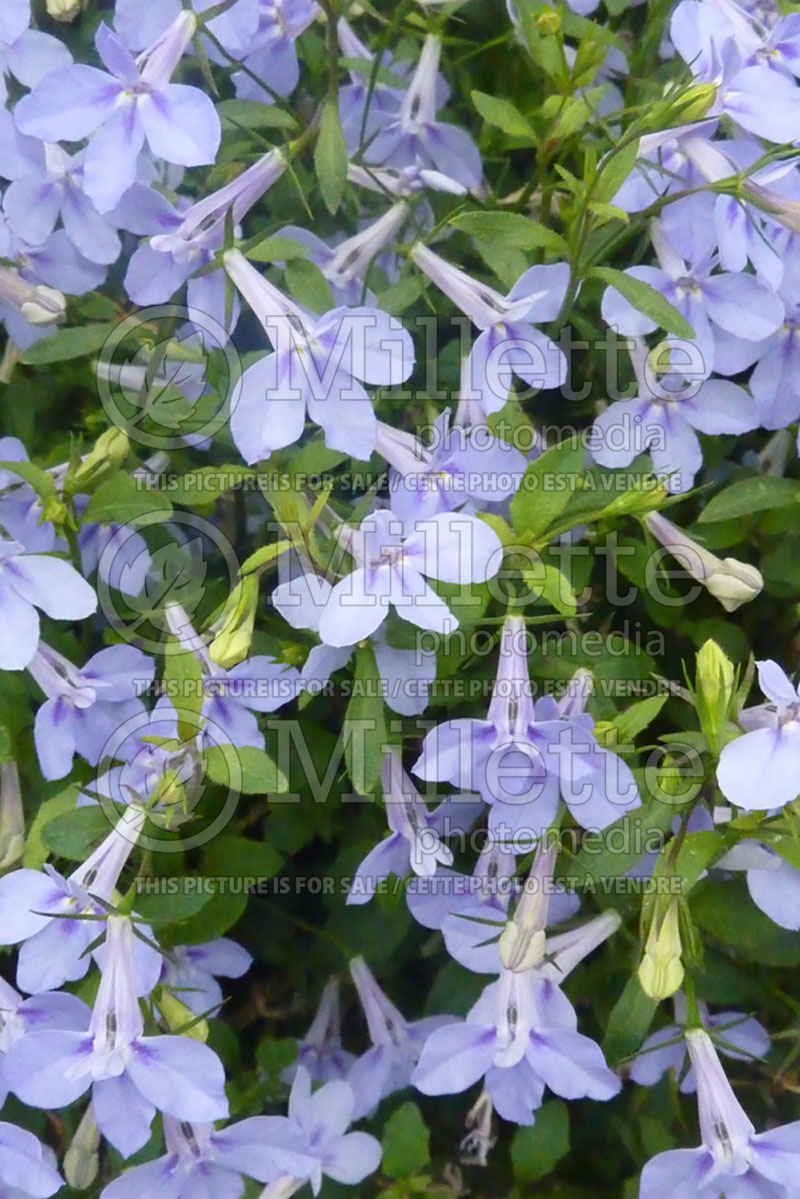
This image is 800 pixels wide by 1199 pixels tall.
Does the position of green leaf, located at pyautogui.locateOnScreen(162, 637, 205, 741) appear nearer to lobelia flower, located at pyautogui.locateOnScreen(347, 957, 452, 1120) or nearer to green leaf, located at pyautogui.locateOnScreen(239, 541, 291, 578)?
green leaf, located at pyautogui.locateOnScreen(239, 541, 291, 578)

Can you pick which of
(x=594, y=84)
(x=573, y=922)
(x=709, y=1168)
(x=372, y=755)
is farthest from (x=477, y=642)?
(x=594, y=84)

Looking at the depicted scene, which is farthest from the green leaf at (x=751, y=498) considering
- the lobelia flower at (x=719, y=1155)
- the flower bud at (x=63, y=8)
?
the flower bud at (x=63, y=8)

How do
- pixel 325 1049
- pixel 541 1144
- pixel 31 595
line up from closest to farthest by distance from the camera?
1. pixel 31 595
2. pixel 541 1144
3. pixel 325 1049

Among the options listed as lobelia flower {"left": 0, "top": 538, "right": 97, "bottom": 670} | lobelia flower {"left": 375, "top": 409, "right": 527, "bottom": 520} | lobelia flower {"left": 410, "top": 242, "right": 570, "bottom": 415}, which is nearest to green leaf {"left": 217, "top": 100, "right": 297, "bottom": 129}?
lobelia flower {"left": 410, "top": 242, "right": 570, "bottom": 415}

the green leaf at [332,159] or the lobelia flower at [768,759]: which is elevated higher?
the green leaf at [332,159]

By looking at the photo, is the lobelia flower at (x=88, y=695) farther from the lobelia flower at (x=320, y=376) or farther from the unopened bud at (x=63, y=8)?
the unopened bud at (x=63, y=8)

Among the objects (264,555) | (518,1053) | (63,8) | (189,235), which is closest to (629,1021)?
(518,1053)

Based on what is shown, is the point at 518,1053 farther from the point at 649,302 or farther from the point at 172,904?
the point at 649,302
